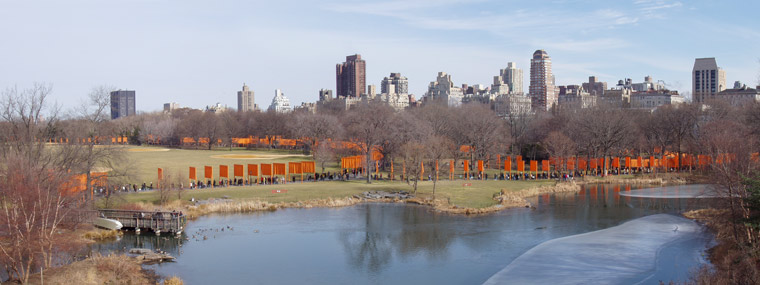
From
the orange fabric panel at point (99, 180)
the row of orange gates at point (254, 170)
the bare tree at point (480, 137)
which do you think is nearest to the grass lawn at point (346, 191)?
the row of orange gates at point (254, 170)

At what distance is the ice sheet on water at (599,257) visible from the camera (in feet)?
83.8

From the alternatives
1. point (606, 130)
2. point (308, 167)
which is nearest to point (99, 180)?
point (308, 167)

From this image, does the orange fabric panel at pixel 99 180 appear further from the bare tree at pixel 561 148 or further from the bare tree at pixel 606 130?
the bare tree at pixel 606 130

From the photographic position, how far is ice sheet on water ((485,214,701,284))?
25547 millimetres

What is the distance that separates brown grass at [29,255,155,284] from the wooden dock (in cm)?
827

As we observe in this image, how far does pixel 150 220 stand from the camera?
35.8 meters

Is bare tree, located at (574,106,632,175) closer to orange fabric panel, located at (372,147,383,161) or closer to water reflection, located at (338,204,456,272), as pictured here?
orange fabric panel, located at (372,147,383,161)

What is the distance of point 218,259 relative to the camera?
29281 mm

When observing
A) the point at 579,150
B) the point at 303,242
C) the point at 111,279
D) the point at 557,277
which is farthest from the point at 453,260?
the point at 579,150

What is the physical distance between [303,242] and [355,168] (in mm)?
30247

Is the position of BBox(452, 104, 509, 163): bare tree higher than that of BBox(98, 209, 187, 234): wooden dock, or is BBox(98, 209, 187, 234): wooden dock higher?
BBox(452, 104, 509, 163): bare tree

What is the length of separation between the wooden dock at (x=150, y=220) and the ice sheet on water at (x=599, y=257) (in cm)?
1855

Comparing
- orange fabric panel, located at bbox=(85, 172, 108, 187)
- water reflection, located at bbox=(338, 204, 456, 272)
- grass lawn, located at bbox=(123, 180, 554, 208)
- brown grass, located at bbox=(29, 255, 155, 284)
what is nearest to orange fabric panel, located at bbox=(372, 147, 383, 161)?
grass lawn, located at bbox=(123, 180, 554, 208)

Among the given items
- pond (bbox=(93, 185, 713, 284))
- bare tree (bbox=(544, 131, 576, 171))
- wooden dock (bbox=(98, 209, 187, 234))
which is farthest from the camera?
bare tree (bbox=(544, 131, 576, 171))
